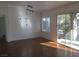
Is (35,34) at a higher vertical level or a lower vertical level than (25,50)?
higher

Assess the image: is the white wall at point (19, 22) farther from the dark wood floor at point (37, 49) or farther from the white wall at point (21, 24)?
the dark wood floor at point (37, 49)

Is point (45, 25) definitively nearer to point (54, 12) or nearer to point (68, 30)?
point (54, 12)

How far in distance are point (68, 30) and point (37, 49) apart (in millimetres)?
677

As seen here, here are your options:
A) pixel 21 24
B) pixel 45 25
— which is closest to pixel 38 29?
pixel 45 25

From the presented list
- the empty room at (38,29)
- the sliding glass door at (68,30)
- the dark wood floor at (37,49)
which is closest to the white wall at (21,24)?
the empty room at (38,29)

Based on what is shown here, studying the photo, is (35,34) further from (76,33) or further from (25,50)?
(76,33)

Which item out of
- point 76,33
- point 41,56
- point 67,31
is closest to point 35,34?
point 41,56

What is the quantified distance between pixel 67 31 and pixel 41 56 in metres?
0.68

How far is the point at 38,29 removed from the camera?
2225 millimetres

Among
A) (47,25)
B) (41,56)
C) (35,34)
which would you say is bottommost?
(41,56)

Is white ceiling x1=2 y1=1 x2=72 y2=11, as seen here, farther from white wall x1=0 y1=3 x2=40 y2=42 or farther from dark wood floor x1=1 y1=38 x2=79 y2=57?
dark wood floor x1=1 y1=38 x2=79 y2=57

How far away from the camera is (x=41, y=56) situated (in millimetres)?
2229

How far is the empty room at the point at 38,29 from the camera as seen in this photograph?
6.89ft

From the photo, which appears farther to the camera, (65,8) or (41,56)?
A: (41,56)
